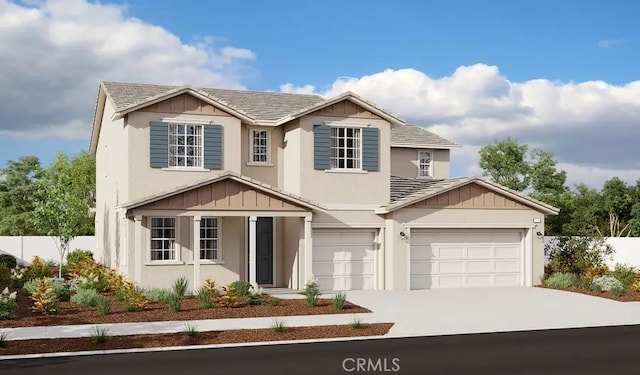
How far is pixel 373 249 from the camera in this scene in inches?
1090

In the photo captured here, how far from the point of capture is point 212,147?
26.6 metres

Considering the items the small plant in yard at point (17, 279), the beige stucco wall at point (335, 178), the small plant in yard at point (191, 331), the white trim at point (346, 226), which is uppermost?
the beige stucco wall at point (335, 178)

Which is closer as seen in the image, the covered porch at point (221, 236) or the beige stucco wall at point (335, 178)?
the covered porch at point (221, 236)

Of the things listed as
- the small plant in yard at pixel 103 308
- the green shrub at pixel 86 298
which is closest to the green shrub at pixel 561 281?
the green shrub at pixel 86 298

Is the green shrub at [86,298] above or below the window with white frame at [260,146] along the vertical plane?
below

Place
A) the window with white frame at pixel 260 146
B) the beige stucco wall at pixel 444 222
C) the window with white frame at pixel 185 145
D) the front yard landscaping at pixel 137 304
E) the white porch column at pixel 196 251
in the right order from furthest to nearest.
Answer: the window with white frame at pixel 260 146, the beige stucco wall at pixel 444 222, the window with white frame at pixel 185 145, the white porch column at pixel 196 251, the front yard landscaping at pixel 137 304

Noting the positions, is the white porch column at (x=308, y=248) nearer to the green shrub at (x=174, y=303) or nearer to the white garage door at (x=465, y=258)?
the white garage door at (x=465, y=258)

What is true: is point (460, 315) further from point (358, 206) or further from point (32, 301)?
point (32, 301)

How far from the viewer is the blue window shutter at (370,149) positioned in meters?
27.5

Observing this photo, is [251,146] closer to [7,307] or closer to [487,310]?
[487,310]

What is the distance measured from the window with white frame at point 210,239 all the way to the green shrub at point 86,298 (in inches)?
178

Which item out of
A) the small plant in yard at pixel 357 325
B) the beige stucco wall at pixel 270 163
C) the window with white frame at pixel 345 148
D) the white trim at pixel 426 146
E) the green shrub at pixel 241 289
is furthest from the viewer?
the white trim at pixel 426 146

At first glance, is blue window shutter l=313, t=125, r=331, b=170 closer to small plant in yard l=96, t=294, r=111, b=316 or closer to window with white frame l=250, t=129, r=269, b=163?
window with white frame l=250, t=129, r=269, b=163

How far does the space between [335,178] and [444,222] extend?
4118mm
